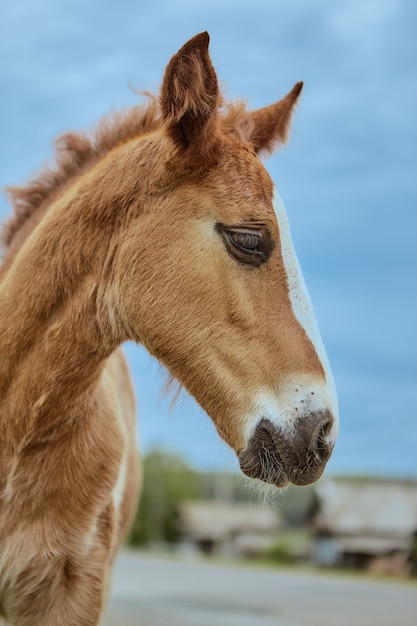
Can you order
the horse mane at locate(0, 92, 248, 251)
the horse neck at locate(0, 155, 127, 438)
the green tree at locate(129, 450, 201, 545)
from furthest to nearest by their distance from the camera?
the green tree at locate(129, 450, 201, 545), the horse mane at locate(0, 92, 248, 251), the horse neck at locate(0, 155, 127, 438)

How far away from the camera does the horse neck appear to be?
4395 mm

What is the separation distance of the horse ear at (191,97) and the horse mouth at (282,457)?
150 centimetres

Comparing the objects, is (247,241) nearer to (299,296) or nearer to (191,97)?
(299,296)

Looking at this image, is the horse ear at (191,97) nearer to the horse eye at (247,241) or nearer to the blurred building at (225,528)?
the horse eye at (247,241)

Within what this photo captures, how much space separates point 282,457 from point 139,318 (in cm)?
106

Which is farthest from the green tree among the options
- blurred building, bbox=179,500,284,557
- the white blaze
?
the white blaze

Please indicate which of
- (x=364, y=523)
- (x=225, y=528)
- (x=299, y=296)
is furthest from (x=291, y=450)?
(x=225, y=528)

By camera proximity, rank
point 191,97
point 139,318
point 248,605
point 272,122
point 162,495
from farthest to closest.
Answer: point 162,495
point 248,605
point 272,122
point 139,318
point 191,97

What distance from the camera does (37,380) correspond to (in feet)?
14.5

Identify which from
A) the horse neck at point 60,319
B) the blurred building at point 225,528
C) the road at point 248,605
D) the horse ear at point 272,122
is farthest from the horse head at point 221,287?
the blurred building at point 225,528

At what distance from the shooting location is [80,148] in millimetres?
5074

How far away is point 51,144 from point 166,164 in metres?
1.30

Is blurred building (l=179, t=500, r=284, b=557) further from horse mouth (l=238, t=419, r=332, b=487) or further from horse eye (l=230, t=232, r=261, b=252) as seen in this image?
horse eye (l=230, t=232, r=261, b=252)

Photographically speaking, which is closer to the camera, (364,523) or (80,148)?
(80,148)
